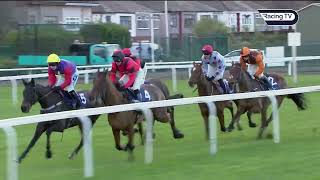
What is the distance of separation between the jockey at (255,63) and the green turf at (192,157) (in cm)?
105

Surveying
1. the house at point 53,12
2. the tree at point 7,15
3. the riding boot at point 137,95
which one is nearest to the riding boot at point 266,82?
the riding boot at point 137,95

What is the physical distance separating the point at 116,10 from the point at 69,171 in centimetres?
5713

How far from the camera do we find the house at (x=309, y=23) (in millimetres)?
36250

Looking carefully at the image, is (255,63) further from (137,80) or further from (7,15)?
(7,15)

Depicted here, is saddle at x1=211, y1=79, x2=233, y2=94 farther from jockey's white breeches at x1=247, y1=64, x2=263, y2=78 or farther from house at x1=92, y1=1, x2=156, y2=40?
house at x1=92, y1=1, x2=156, y2=40

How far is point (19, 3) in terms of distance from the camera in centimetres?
5869

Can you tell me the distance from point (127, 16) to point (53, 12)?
803 centimetres

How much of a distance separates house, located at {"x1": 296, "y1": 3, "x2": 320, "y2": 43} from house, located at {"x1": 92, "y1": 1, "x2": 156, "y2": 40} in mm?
23173

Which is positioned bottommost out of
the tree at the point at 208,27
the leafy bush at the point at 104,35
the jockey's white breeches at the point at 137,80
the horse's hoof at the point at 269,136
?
the horse's hoof at the point at 269,136

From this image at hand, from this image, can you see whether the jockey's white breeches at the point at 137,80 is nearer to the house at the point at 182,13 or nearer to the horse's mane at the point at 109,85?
the horse's mane at the point at 109,85

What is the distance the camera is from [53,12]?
60438mm

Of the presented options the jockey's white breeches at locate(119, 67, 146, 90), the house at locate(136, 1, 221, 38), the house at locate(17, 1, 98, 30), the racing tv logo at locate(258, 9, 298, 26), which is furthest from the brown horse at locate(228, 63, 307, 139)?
the house at locate(136, 1, 221, 38)

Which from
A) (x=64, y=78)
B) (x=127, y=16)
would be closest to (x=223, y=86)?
(x=64, y=78)

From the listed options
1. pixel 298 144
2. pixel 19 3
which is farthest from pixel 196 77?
pixel 19 3
